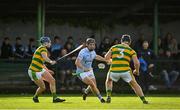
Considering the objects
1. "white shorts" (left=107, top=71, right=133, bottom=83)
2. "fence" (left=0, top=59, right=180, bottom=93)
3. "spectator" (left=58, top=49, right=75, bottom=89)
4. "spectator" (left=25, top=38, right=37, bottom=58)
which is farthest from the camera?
"spectator" (left=25, top=38, right=37, bottom=58)

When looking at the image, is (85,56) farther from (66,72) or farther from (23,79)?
(23,79)

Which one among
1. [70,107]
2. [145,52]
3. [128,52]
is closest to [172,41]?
[145,52]

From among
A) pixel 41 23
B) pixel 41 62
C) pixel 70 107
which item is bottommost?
pixel 70 107

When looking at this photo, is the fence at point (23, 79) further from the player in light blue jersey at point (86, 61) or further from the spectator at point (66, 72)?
the player in light blue jersey at point (86, 61)

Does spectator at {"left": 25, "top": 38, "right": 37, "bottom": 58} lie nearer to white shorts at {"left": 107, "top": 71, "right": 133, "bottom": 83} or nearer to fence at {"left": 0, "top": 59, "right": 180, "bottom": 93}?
fence at {"left": 0, "top": 59, "right": 180, "bottom": 93}

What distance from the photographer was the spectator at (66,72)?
2309 centimetres

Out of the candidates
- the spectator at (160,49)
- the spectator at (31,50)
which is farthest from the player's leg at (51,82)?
the spectator at (160,49)

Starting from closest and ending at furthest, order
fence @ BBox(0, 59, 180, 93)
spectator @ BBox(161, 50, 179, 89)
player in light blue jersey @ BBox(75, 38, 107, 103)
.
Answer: player in light blue jersey @ BBox(75, 38, 107, 103)
fence @ BBox(0, 59, 180, 93)
spectator @ BBox(161, 50, 179, 89)

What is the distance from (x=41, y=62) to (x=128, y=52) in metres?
2.67

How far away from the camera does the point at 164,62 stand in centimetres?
2350

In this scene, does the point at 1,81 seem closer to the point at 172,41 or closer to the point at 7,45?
the point at 7,45

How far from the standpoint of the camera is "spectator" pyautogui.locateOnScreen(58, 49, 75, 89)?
2309 centimetres

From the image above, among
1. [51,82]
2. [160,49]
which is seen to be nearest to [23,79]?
[160,49]

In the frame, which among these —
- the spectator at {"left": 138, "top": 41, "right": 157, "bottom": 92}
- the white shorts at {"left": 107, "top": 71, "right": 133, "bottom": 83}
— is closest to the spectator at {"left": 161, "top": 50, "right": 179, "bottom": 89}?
the spectator at {"left": 138, "top": 41, "right": 157, "bottom": 92}
